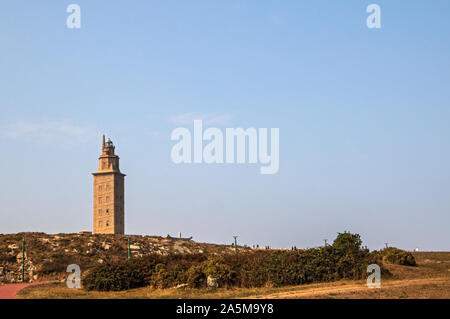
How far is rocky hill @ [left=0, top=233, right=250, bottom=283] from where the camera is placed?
142 ft

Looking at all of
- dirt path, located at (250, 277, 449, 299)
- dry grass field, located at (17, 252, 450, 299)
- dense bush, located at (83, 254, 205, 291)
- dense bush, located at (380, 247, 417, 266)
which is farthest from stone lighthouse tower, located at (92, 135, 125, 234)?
dirt path, located at (250, 277, 449, 299)

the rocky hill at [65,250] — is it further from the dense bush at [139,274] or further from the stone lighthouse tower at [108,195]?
the stone lighthouse tower at [108,195]

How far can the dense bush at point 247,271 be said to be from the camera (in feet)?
83.8

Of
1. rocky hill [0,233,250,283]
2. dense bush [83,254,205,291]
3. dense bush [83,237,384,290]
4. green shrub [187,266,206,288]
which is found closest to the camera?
green shrub [187,266,206,288]

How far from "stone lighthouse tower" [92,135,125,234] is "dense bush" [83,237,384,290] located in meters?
67.3

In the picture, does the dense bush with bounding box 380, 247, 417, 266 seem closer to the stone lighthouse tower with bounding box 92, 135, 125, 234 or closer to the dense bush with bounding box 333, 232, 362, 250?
the dense bush with bounding box 333, 232, 362, 250

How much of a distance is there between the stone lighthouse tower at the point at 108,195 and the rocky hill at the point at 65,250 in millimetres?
32563

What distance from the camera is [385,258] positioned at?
116 feet

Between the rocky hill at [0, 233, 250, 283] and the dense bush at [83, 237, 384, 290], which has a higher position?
the dense bush at [83, 237, 384, 290]

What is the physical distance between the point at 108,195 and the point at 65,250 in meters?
44.7

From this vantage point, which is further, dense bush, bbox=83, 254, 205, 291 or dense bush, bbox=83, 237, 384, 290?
dense bush, bbox=83, 254, 205, 291
